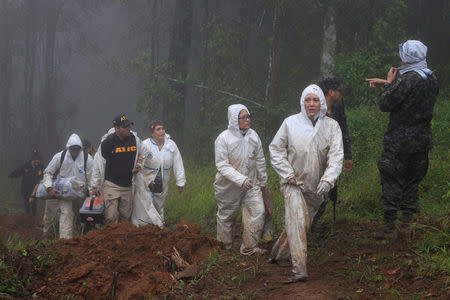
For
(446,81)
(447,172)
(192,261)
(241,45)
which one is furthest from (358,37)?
(192,261)

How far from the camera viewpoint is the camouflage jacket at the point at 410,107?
584cm

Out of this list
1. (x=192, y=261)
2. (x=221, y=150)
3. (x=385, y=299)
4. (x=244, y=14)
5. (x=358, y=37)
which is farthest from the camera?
(x=244, y=14)

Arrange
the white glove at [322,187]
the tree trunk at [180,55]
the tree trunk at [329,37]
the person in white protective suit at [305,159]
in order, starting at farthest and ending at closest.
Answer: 1. the tree trunk at [180,55]
2. the tree trunk at [329,37]
3. the person in white protective suit at [305,159]
4. the white glove at [322,187]

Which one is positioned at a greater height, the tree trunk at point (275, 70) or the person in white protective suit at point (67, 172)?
the tree trunk at point (275, 70)

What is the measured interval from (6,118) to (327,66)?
65.7 feet

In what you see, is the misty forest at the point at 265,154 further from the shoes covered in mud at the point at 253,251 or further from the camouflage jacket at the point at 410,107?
the camouflage jacket at the point at 410,107

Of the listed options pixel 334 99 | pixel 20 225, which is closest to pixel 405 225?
pixel 334 99

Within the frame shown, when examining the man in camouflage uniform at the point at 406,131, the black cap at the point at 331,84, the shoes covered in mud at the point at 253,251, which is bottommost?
the shoes covered in mud at the point at 253,251

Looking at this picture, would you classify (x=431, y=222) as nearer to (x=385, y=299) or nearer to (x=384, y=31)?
(x=385, y=299)

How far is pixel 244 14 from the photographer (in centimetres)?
1933

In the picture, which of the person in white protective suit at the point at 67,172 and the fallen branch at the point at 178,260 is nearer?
the fallen branch at the point at 178,260

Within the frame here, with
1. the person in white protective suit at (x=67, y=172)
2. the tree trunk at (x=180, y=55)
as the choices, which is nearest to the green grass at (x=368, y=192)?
the person in white protective suit at (x=67, y=172)

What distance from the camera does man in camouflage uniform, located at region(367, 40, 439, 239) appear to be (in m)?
5.85

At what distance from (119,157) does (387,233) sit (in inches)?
161
